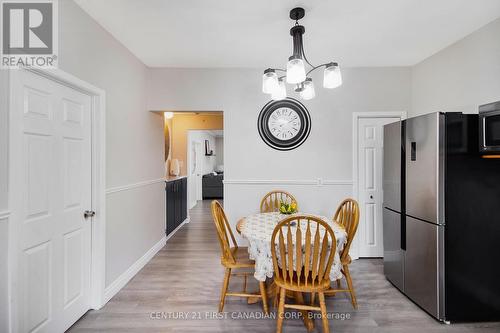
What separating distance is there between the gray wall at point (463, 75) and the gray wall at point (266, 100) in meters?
0.26

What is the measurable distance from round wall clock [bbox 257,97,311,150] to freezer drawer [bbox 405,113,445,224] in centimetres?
127

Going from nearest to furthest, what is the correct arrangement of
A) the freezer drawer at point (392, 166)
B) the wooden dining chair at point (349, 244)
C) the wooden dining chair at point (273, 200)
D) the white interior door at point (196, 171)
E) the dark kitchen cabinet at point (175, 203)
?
the wooden dining chair at point (349, 244)
the freezer drawer at point (392, 166)
the wooden dining chair at point (273, 200)
the dark kitchen cabinet at point (175, 203)
the white interior door at point (196, 171)

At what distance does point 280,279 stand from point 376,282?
5.05ft

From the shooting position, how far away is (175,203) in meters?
4.54

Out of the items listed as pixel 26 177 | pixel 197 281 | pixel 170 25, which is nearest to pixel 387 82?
pixel 170 25

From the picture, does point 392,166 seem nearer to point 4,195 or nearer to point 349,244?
point 349,244

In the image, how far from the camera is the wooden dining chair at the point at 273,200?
3133 mm

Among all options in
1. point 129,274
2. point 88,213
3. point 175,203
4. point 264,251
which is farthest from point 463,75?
point 175,203

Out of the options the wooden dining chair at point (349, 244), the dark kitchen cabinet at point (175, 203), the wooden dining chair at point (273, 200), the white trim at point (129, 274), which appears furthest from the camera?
the dark kitchen cabinet at point (175, 203)

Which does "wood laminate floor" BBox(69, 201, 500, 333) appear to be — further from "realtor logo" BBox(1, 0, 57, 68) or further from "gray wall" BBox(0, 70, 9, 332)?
"realtor logo" BBox(1, 0, 57, 68)

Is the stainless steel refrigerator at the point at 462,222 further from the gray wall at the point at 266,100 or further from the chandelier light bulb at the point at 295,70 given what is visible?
the gray wall at the point at 266,100

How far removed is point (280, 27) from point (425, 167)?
1816mm

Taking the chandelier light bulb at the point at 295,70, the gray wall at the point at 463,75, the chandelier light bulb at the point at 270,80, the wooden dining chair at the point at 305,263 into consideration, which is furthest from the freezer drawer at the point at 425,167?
the chandelier light bulb at the point at 270,80

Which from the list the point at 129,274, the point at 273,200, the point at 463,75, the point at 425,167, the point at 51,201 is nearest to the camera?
the point at 51,201
